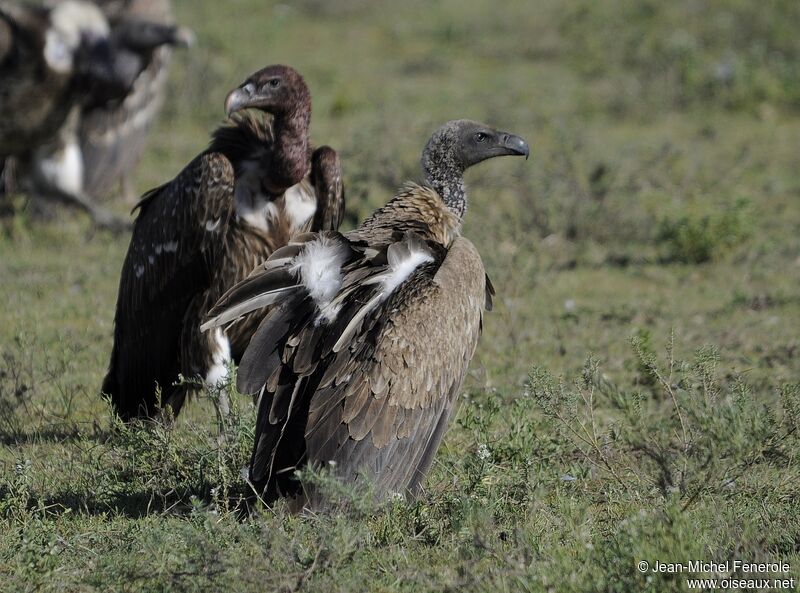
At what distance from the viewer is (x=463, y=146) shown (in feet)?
17.0

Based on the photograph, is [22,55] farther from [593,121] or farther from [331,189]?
[593,121]

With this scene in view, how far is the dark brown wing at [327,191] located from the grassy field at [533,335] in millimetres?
886

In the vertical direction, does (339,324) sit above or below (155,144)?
below

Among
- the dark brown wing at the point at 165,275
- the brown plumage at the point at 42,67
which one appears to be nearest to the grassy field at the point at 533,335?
the dark brown wing at the point at 165,275

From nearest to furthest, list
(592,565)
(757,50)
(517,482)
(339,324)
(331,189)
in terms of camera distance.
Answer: (592,565), (339,324), (517,482), (331,189), (757,50)

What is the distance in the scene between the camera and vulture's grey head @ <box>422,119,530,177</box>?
5176 mm

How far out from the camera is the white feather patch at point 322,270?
4.23 meters

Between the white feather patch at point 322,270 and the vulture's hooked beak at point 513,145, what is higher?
the vulture's hooked beak at point 513,145

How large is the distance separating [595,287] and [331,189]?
116 inches

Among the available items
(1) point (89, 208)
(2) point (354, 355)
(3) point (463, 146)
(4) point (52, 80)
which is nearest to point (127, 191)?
(1) point (89, 208)

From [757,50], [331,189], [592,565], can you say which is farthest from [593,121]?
[592,565]

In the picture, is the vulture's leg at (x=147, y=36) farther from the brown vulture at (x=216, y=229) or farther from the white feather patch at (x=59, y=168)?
the brown vulture at (x=216, y=229)

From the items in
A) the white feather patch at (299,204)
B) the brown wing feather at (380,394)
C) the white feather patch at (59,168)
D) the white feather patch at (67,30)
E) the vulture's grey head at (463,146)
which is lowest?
the brown wing feather at (380,394)

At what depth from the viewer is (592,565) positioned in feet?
12.3
